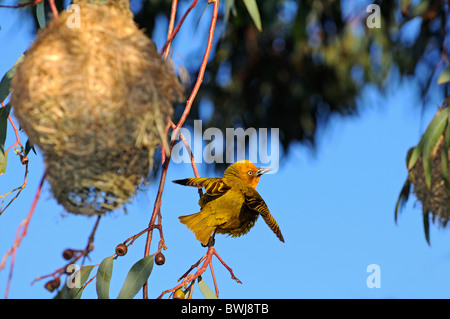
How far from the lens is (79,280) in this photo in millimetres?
2270

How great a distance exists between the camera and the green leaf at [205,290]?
2252 millimetres

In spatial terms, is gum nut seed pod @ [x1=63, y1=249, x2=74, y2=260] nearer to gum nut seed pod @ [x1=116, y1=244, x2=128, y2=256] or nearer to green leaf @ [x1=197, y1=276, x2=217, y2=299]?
gum nut seed pod @ [x1=116, y1=244, x2=128, y2=256]

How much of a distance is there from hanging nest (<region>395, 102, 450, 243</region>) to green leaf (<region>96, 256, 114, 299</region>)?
153cm

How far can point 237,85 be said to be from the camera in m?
5.45

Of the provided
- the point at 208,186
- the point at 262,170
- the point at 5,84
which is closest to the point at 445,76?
the point at 262,170

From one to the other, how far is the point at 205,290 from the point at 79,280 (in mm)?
468

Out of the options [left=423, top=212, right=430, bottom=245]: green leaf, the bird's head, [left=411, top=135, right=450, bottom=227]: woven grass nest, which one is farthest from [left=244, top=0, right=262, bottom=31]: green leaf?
[left=423, top=212, right=430, bottom=245]: green leaf

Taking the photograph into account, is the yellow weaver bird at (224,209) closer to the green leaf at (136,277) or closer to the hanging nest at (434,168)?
the green leaf at (136,277)

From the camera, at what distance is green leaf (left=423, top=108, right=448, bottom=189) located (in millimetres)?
2926

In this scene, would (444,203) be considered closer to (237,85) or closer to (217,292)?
(217,292)

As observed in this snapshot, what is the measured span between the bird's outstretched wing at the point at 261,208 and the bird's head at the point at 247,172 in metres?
0.16

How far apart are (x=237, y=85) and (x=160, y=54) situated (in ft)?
11.7

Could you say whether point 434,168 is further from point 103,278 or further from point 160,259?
point 103,278
